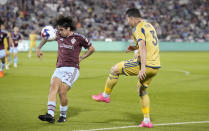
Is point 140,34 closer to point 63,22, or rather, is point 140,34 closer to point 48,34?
point 63,22

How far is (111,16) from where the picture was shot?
50906 mm

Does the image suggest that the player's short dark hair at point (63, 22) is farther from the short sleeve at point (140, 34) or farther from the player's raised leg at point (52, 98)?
the short sleeve at point (140, 34)

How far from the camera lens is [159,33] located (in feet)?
163

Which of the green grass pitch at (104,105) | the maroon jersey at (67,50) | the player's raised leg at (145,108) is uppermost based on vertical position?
the maroon jersey at (67,50)

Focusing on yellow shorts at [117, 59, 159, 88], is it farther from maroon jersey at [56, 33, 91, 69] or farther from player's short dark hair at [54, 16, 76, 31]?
player's short dark hair at [54, 16, 76, 31]

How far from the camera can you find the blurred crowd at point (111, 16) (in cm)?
4369

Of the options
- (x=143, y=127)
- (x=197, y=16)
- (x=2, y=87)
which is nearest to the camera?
(x=143, y=127)

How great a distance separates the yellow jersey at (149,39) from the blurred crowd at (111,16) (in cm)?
3509

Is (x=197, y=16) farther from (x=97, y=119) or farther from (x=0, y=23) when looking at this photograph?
(x=97, y=119)

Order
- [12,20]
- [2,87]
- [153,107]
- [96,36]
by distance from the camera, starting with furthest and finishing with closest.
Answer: [96,36] → [12,20] → [2,87] → [153,107]

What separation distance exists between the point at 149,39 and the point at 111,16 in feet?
144

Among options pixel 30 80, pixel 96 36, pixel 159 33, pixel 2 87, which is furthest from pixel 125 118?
pixel 159 33

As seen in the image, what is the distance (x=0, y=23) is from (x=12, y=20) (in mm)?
24729

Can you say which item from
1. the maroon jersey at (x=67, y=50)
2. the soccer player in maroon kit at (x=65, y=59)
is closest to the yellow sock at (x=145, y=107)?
the soccer player in maroon kit at (x=65, y=59)
